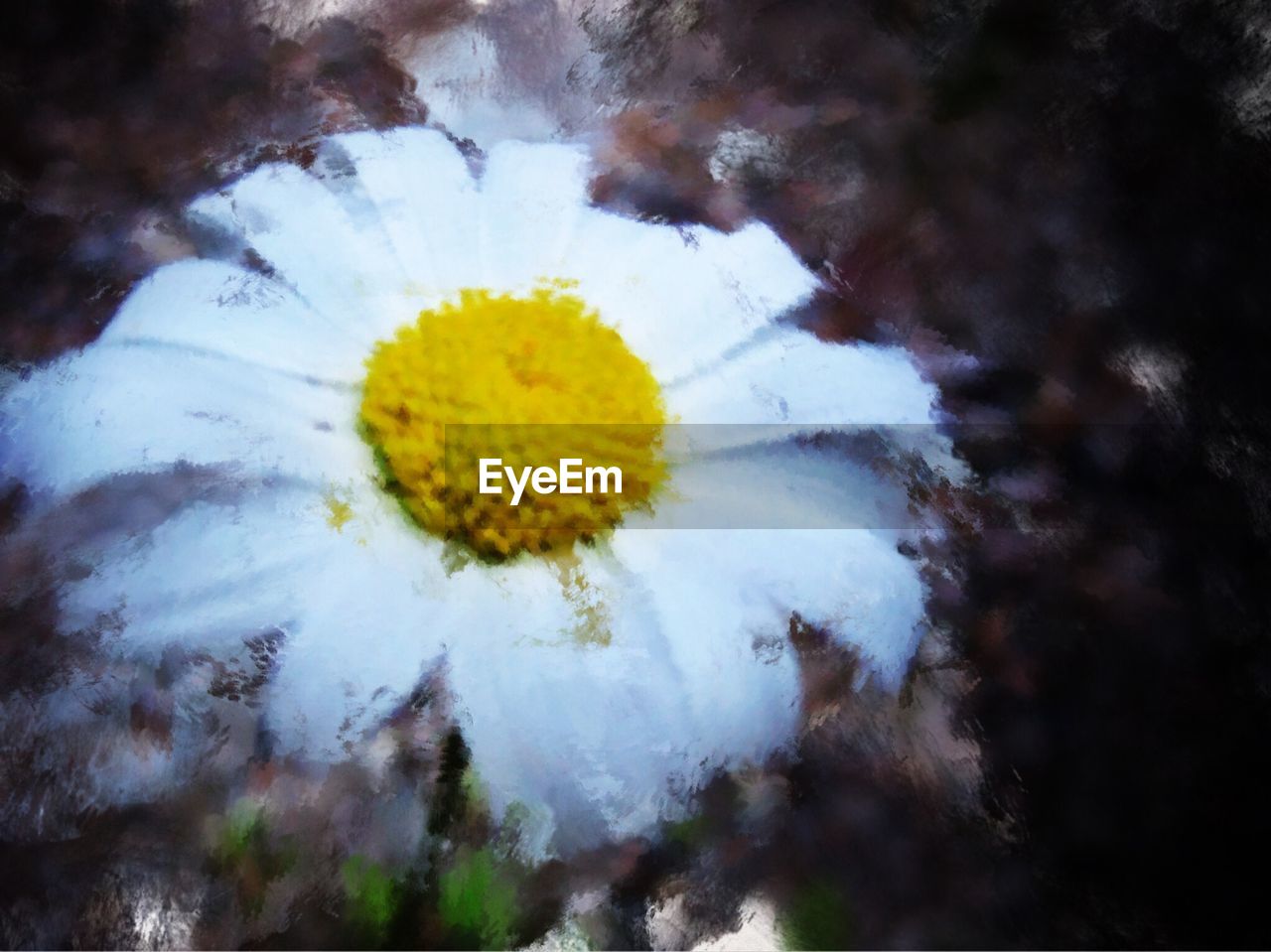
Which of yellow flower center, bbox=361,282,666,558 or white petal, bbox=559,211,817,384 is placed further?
white petal, bbox=559,211,817,384

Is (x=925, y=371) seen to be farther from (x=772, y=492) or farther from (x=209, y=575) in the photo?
(x=209, y=575)

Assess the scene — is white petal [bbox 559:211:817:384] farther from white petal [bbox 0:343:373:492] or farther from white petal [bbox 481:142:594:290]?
white petal [bbox 0:343:373:492]

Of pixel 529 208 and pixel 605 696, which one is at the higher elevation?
pixel 529 208

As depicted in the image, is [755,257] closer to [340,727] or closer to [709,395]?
[709,395]

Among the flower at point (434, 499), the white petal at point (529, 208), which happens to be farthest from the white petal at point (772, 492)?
the white petal at point (529, 208)

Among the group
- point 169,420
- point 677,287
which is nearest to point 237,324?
point 169,420

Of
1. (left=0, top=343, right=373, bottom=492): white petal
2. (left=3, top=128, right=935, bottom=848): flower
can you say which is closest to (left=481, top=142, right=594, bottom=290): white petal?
(left=3, top=128, right=935, bottom=848): flower

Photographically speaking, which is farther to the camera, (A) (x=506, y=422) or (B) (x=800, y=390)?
(B) (x=800, y=390)

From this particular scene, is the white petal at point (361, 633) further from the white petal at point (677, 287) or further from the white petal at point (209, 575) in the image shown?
the white petal at point (677, 287)
